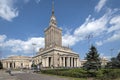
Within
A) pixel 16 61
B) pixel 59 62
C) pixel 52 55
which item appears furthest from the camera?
pixel 16 61

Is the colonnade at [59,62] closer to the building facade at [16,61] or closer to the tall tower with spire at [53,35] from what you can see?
the tall tower with spire at [53,35]

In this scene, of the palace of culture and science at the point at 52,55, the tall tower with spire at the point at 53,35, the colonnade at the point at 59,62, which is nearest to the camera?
the colonnade at the point at 59,62

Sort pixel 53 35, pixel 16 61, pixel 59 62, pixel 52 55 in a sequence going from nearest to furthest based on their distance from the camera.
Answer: pixel 59 62, pixel 52 55, pixel 53 35, pixel 16 61

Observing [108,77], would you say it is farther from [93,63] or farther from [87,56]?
[87,56]

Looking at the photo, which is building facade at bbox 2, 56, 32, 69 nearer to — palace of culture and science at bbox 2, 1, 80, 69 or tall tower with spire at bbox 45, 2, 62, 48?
palace of culture and science at bbox 2, 1, 80, 69

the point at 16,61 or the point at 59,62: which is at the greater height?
the point at 59,62

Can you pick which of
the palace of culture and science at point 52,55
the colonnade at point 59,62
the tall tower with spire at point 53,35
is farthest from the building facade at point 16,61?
the colonnade at point 59,62

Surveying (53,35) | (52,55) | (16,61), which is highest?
(53,35)

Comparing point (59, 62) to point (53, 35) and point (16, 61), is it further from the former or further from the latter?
point (16, 61)

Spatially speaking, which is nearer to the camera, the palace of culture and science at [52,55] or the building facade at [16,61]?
the palace of culture and science at [52,55]

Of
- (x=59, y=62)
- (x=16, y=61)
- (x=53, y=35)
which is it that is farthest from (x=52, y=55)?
(x=16, y=61)

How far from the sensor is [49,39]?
5108 inches

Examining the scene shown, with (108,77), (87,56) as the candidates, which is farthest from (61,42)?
(108,77)

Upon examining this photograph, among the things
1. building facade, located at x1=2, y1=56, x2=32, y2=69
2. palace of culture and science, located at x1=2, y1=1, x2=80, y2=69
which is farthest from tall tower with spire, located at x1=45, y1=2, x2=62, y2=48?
building facade, located at x1=2, y1=56, x2=32, y2=69
